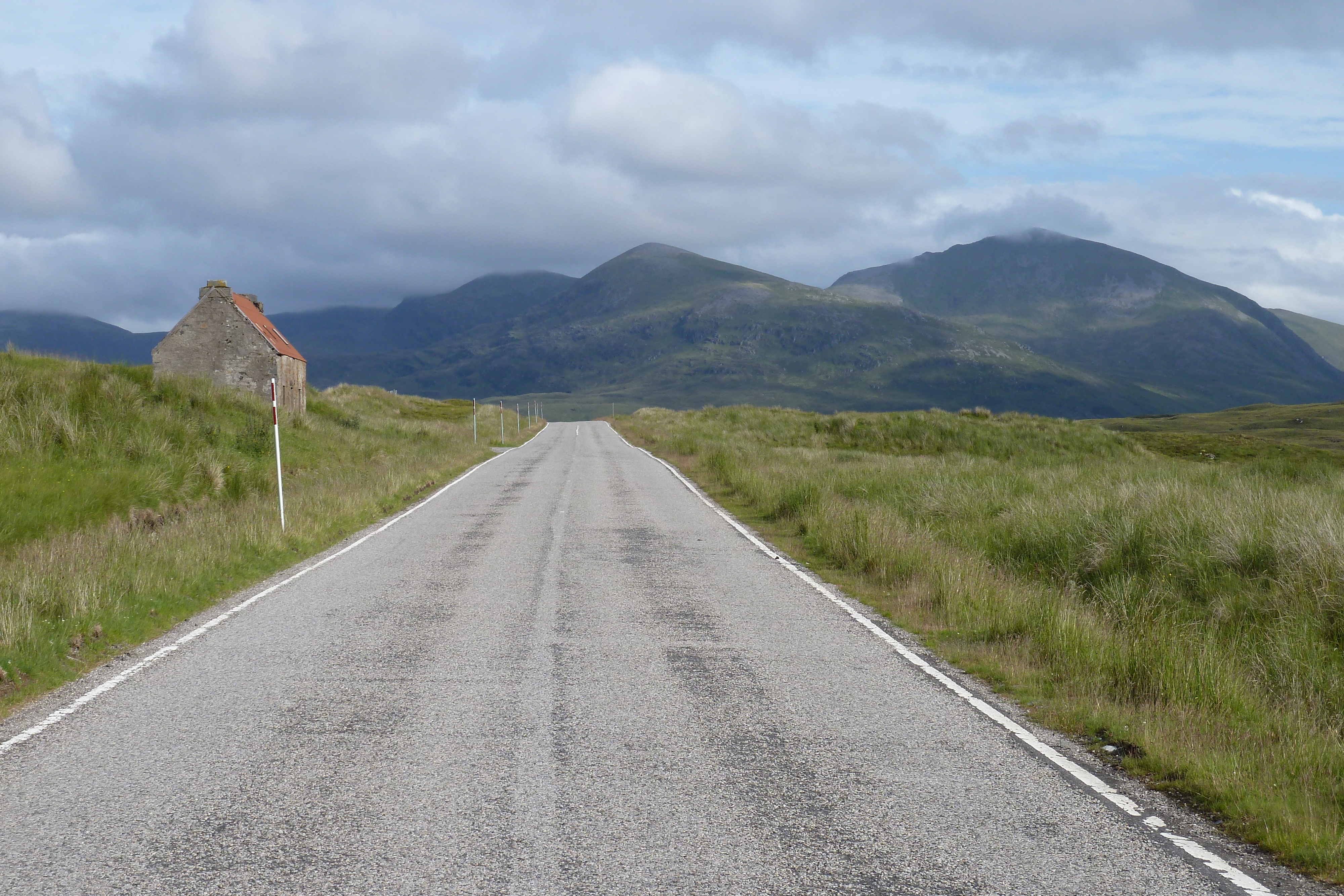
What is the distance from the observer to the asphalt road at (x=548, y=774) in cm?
428

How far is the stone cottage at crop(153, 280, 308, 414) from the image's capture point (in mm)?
46281

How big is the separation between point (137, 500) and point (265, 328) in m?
36.1

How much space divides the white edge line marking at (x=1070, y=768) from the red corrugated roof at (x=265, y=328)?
42662 mm

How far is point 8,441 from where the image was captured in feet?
54.0

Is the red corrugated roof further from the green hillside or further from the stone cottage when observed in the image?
the green hillside

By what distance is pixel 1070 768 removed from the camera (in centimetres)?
567

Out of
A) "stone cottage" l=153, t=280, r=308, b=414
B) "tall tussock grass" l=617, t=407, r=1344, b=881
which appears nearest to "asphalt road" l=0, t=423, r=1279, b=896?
"tall tussock grass" l=617, t=407, r=1344, b=881

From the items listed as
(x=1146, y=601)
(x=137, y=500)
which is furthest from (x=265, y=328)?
(x=1146, y=601)

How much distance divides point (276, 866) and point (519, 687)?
2956 mm

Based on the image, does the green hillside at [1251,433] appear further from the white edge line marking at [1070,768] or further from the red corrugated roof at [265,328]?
the red corrugated roof at [265,328]

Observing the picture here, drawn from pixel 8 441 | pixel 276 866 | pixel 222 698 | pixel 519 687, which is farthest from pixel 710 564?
pixel 8 441

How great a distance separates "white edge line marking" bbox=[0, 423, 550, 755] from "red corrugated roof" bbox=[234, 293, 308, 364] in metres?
35.5

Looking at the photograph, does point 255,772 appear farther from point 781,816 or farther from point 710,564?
point 710,564

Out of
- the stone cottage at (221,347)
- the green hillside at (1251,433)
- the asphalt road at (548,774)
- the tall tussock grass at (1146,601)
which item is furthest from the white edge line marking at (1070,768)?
the stone cottage at (221,347)
